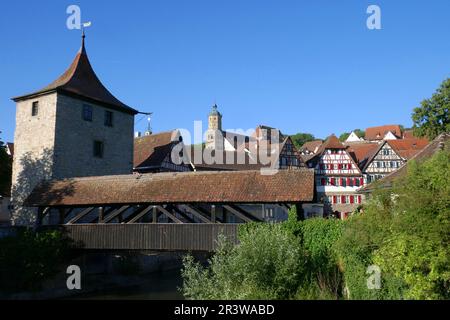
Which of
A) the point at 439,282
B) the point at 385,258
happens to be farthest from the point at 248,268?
the point at 439,282

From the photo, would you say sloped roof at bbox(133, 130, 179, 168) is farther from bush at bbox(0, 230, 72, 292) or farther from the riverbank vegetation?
the riverbank vegetation

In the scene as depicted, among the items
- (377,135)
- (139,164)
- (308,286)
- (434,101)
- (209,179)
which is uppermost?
(377,135)

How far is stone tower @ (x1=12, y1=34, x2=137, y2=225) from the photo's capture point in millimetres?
18625

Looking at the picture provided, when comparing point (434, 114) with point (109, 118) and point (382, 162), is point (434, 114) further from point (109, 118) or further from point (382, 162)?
point (109, 118)

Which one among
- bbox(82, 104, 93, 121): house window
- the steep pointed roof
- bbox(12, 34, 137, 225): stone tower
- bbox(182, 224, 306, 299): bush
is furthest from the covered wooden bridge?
the steep pointed roof

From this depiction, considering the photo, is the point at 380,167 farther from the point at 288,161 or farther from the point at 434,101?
the point at 434,101

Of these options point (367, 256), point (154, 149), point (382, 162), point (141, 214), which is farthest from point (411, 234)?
point (382, 162)

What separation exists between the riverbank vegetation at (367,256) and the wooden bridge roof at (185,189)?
5.46 ft

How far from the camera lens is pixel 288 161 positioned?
32.6 m

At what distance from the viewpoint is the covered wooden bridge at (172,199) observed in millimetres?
12367

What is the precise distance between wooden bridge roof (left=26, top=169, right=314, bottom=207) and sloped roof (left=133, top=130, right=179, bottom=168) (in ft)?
25.4

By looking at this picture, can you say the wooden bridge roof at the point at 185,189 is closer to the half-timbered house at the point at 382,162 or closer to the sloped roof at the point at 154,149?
the sloped roof at the point at 154,149

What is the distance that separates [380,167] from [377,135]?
1149 inches

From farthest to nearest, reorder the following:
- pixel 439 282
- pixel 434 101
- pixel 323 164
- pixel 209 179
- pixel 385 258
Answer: pixel 323 164 < pixel 434 101 < pixel 209 179 < pixel 385 258 < pixel 439 282
